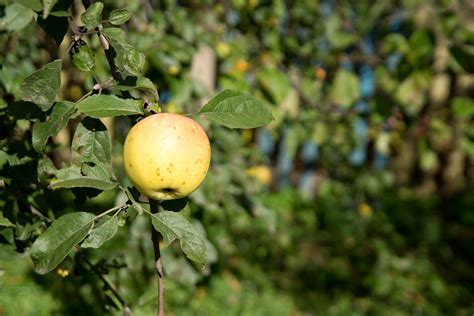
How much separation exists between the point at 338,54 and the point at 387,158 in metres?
4.46

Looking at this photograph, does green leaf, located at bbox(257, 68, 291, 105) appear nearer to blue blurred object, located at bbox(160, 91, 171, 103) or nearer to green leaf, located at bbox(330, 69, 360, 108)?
green leaf, located at bbox(330, 69, 360, 108)

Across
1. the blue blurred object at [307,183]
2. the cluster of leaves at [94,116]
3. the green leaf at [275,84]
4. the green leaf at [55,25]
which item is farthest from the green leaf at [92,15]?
the blue blurred object at [307,183]

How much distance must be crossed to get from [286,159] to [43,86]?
8.20 ft

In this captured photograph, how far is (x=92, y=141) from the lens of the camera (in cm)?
86

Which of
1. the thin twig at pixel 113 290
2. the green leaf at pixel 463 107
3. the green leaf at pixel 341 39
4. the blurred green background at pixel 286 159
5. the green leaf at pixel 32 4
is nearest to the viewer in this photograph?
the green leaf at pixel 32 4

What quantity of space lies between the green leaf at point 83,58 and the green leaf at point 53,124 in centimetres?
7

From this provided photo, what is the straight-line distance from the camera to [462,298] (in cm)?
367

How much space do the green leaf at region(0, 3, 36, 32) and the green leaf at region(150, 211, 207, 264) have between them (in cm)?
61

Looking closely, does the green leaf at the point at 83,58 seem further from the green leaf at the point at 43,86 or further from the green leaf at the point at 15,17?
the green leaf at the point at 15,17

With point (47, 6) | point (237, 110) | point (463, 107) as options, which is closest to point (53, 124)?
point (47, 6)

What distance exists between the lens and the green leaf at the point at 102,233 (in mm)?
787

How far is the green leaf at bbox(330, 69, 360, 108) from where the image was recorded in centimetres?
243

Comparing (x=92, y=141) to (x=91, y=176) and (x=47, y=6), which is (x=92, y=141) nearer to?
(x=91, y=176)

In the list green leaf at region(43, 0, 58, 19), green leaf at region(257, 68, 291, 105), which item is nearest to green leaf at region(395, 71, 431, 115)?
green leaf at region(257, 68, 291, 105)
